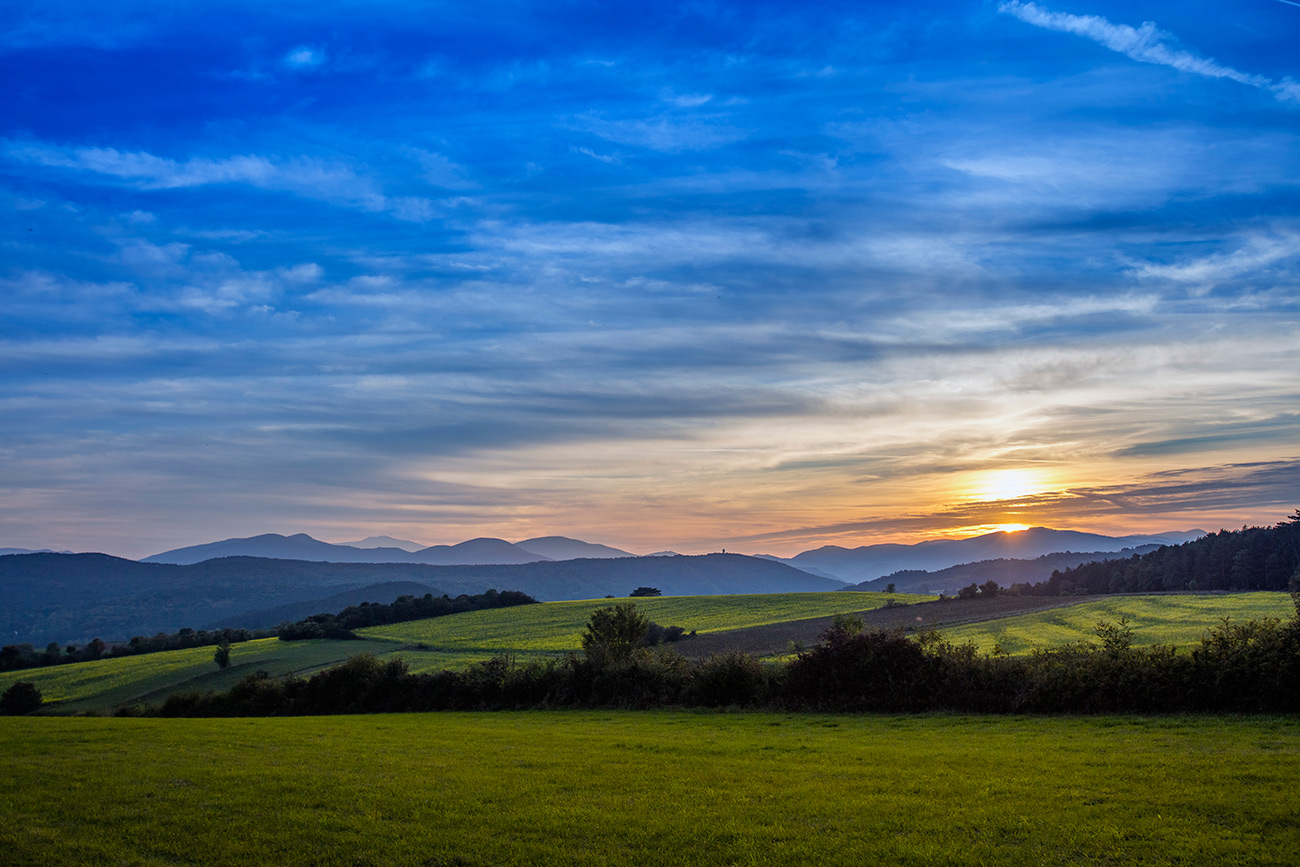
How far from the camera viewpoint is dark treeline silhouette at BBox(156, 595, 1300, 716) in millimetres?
21875

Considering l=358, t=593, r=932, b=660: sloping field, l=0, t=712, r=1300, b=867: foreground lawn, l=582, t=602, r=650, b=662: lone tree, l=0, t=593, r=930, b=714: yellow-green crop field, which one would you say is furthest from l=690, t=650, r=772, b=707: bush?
l=358, t=593, r=932, b=660: sloping field

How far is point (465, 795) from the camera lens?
44.8ft

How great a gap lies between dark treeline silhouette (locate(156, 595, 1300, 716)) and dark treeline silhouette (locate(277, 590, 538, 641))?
56.1m

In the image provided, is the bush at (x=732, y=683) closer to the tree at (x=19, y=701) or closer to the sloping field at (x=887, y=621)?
the sloping field at (x=887, y=621)

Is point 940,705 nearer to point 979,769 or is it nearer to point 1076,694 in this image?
point 1076,694

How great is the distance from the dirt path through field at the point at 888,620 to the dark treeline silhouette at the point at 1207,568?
13.9 m

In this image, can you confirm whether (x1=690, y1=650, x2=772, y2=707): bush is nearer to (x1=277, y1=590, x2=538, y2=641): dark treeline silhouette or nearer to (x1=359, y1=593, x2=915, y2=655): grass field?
(x1=359, y1=593, x2=915, y2=655): grass field

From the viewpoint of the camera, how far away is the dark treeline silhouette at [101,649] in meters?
91.4

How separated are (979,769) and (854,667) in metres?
15.9

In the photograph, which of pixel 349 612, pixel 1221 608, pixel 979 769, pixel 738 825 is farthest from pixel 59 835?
pixel 349 612

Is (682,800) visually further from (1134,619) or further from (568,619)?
(568,619)

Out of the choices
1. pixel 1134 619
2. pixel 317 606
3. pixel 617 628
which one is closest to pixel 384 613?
pixel 617 628

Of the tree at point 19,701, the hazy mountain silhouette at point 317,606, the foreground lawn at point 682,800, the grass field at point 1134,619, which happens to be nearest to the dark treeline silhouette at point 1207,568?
the grass field at point 1134,619

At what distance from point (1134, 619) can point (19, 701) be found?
99.1 metres
